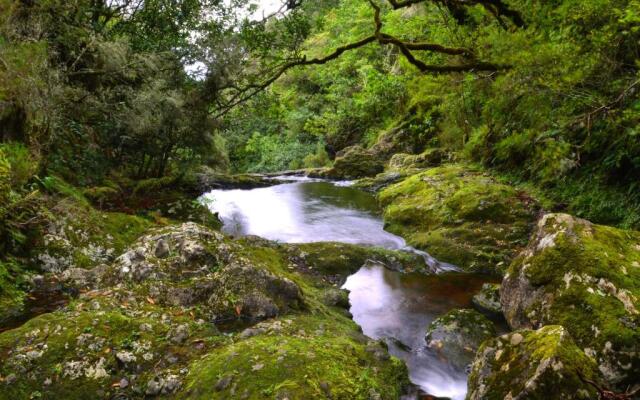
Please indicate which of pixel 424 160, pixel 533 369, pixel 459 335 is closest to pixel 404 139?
pixel 424 160

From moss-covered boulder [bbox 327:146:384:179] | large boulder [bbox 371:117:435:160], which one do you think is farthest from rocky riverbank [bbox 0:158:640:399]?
large boulder [bbox 371:117:435:160]

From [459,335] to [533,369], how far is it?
232 centimetres

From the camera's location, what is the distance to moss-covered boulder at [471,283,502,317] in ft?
20.1

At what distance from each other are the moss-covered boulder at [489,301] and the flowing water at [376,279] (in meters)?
0.25

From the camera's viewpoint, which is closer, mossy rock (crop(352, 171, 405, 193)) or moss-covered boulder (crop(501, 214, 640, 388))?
moss-covered boulder (crop(501, 214, 640, 388))

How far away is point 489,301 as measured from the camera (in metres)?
6.33

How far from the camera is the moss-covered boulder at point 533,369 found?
9.39ft

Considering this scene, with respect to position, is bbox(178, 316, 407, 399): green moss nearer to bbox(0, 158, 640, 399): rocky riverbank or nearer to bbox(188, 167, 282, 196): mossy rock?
bbox(0, 158, 640, 399): rocky riverbank

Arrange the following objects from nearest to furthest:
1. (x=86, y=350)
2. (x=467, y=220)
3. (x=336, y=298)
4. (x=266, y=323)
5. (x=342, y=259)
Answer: (x=86, y=350), (x=266, y=323), (x=336, y=298), (x=342, y=259), (x=467, y=220)

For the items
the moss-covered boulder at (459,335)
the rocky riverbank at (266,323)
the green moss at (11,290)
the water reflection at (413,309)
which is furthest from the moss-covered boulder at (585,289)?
the green moss at (11,290)

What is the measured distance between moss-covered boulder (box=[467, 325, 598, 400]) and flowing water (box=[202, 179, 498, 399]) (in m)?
1.14

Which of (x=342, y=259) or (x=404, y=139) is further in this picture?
(x=404, y=139)

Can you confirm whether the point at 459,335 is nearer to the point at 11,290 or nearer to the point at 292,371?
the point at 292,371

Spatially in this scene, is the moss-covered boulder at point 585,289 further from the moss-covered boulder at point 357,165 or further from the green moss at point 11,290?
the moss-covered boulder at point 357,165
